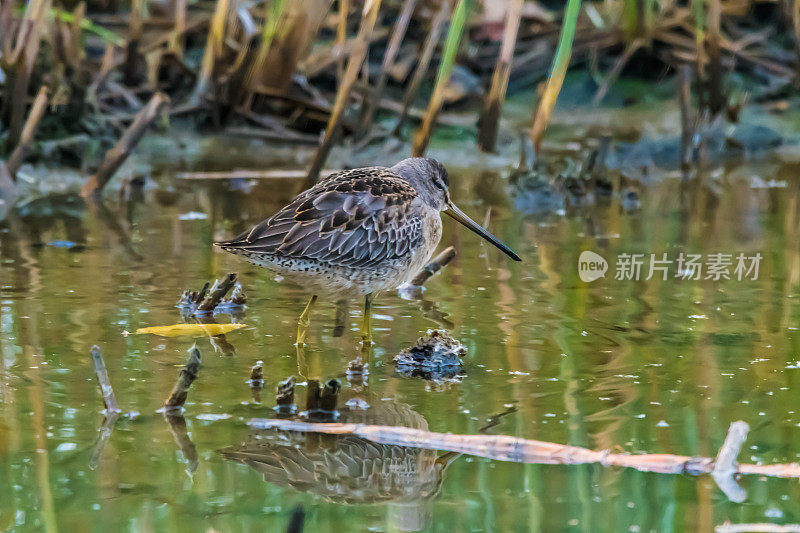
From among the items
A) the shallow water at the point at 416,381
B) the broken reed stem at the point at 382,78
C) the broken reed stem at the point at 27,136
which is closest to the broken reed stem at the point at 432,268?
the shallow water at the point at 416,381

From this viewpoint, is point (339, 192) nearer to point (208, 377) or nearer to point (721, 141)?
point (208, 377)

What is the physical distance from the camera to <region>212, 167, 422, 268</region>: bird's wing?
458 centimetres

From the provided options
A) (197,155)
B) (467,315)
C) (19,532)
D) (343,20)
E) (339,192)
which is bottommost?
(19,532)

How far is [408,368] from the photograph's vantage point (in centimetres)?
433

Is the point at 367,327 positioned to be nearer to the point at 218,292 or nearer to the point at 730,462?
the point at 218,292

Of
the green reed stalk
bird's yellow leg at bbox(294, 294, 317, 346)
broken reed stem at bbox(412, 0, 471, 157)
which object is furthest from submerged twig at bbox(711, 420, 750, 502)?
broken reed stem at bbox(412, 0, 471, 157)

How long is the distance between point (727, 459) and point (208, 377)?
1.78 m

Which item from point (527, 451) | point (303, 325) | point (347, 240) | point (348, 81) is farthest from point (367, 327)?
point (348, 81)

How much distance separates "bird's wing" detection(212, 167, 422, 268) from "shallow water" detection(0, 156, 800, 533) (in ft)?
1.18

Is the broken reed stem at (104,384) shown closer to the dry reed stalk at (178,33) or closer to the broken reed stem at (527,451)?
the broken reed stem at (527,451)

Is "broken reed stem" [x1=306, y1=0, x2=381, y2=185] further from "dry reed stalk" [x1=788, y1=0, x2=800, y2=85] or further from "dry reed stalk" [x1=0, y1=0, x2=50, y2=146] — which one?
"dry reed stalk" [x1=788, y1=0, x2=800, y2=85]

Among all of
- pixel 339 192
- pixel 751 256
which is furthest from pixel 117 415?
pixel 751 256

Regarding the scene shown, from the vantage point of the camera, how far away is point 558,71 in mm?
6844

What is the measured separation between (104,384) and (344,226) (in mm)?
1280
